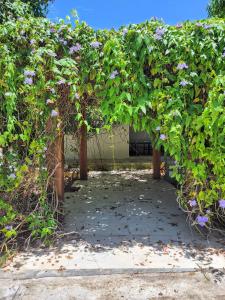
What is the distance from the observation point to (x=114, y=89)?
3713 millimetres

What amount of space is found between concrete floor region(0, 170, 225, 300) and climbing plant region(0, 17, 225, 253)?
0.41m

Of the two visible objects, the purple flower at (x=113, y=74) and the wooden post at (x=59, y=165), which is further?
the wooden post at (x=59, y=165)

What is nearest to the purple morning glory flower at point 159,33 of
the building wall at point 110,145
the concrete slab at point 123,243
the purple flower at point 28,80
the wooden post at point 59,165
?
the purple flower at point 28,80

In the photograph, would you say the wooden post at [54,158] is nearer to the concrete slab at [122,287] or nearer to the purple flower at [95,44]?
the purple flower at [95,44]

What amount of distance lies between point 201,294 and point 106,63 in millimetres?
2837

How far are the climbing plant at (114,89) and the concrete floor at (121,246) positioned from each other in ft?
1.33

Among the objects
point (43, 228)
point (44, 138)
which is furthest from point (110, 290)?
point (44, 138)

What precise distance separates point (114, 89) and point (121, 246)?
2062 mm

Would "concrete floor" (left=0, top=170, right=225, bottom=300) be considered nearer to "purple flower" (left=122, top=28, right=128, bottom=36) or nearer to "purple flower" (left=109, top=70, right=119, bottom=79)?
"purple flower" (left=109, top=70, right=119, bottom=79)

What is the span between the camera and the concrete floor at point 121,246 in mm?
3201

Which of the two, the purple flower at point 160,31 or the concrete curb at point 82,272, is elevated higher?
the purple flower at point 160,31

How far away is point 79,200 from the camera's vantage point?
5.88 meters

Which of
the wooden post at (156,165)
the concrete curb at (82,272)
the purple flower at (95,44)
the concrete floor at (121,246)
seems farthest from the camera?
the wooden post at (156,165)

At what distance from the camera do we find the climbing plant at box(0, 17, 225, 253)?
11.7ft
